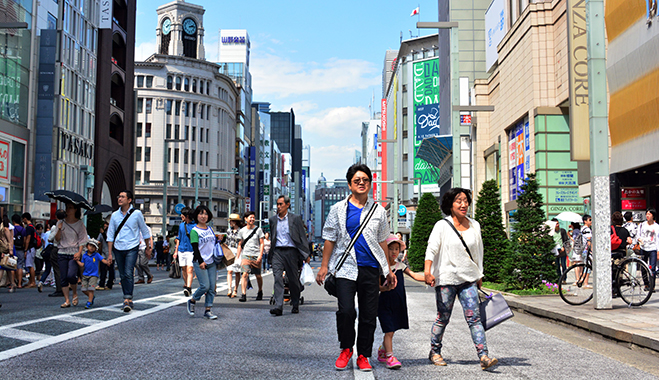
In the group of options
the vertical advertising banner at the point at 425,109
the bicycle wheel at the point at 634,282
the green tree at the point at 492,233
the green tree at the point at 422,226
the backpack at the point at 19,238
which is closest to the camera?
the bicycle wheel at the point at 634,282

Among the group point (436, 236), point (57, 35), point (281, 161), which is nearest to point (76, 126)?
point (57, 35)

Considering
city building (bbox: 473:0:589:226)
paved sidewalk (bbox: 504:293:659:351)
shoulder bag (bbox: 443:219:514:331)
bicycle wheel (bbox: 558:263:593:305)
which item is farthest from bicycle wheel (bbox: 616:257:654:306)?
city building (bbox: 473:0:589:226)

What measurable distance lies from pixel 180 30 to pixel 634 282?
312 feet

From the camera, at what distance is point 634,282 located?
11.4 meters

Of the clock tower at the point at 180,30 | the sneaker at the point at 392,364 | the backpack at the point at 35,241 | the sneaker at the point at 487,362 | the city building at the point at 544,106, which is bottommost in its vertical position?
the sneaker at the point at 392,364

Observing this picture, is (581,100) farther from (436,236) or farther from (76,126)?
(76,126)

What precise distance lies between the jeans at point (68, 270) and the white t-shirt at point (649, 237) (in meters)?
11.9

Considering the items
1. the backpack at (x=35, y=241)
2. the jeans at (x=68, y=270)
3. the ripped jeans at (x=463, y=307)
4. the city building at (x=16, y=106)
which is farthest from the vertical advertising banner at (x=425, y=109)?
the ripped jeans at (x=463, y=307)

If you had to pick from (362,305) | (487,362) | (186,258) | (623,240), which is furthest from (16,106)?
(487,362)

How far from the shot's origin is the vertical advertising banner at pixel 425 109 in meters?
77.6

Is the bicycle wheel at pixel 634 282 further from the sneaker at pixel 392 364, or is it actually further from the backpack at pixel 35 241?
the backpack at pixel 35 241

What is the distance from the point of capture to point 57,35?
123 ft

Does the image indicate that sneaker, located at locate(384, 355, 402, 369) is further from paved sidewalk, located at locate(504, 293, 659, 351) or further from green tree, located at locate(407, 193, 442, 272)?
green tree, located at locate(407, 193, 442, 272)

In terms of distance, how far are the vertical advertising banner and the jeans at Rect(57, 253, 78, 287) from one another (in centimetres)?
6504
